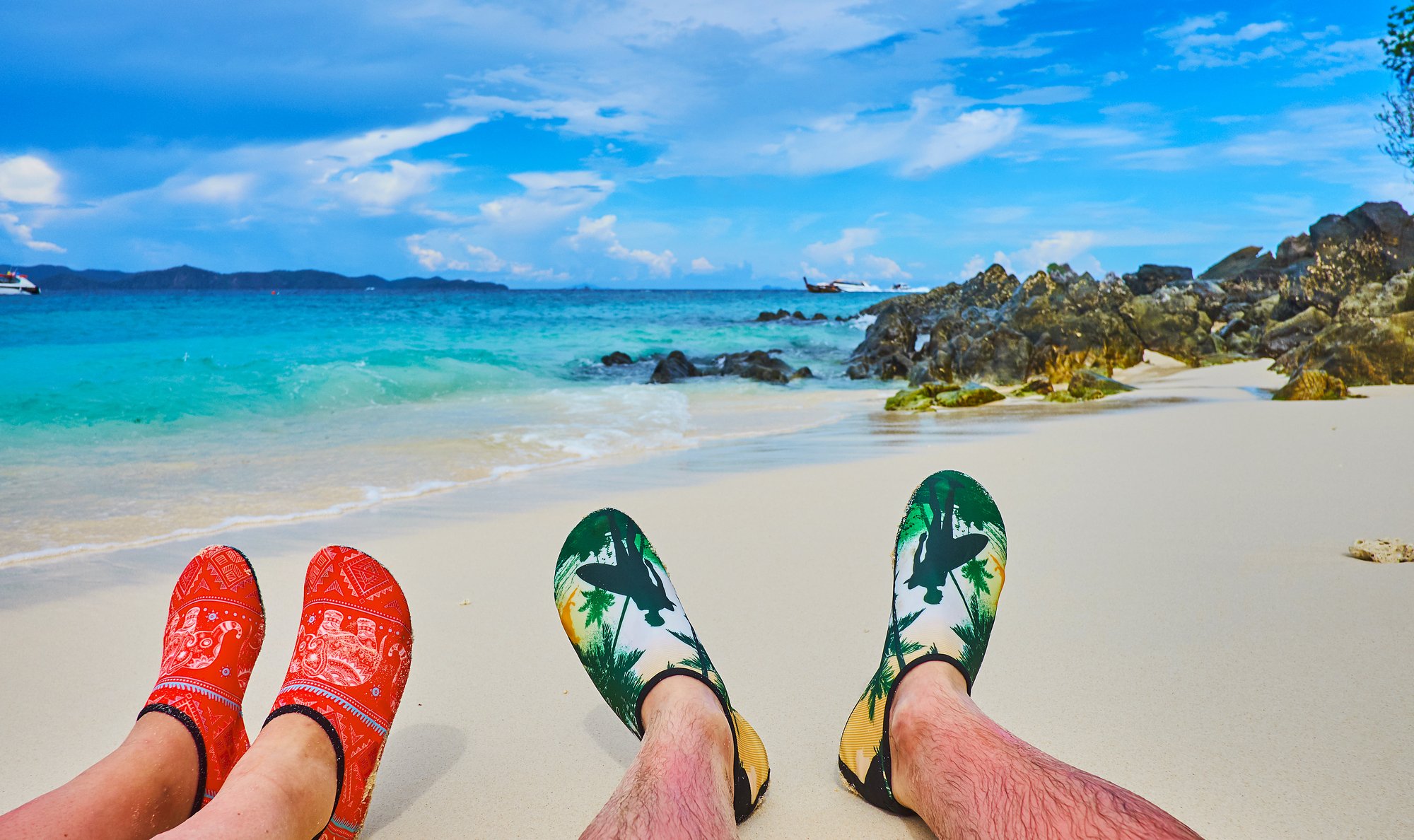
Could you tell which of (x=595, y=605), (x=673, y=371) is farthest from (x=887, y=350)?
(x=595, y=605)

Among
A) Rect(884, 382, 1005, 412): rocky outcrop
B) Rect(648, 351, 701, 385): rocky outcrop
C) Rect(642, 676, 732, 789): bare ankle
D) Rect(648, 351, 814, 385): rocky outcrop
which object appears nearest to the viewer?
Rect(642, 676, 732, 789): bare ankle

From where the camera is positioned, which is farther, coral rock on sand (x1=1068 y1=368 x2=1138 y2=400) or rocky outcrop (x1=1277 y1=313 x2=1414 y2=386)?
coral rock on sand (x1=1068 y1=368 x2=1138 y2=400)

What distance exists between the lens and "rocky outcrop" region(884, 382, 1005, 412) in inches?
275

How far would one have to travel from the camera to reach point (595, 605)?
1666 millimetres

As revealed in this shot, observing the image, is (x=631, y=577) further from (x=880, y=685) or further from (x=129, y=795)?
(x=129, y=795)

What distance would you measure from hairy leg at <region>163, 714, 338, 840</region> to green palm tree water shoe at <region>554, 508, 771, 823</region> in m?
0.48

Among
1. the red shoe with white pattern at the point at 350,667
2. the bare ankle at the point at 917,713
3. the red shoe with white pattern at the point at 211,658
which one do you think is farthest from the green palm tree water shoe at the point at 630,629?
the red shoe with white pattern at the point at 211,658

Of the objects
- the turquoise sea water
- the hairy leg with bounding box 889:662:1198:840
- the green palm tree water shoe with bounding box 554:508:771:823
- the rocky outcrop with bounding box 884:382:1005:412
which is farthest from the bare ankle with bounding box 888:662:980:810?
the rocky outcrop with bounding box 884:382:1005:412

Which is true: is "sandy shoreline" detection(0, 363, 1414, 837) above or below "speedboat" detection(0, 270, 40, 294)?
below

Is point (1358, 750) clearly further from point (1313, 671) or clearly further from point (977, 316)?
Result: point (977, 316)

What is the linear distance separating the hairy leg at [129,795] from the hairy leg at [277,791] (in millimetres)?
133

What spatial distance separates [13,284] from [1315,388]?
51.7 metres

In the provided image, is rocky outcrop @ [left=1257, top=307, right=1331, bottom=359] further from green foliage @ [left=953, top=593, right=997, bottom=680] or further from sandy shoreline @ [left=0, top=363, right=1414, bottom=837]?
green foliage @ [left=953, top=593, right=997, bottom=680]

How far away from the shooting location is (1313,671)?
166 centimetres
